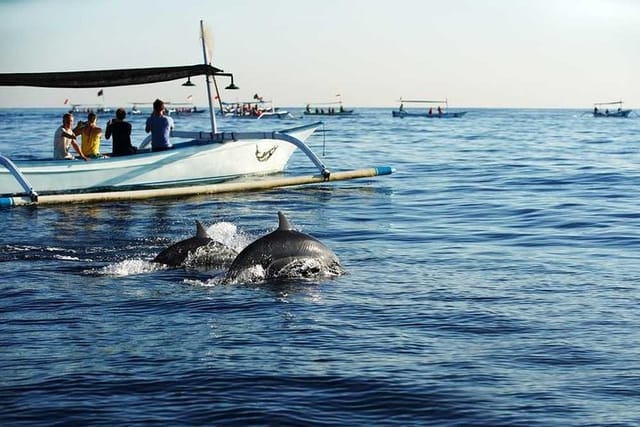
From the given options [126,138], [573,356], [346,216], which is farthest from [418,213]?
[573,356]

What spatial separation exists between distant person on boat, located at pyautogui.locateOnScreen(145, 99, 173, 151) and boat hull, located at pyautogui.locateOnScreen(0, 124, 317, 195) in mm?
303

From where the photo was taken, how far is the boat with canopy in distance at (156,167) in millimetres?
21891

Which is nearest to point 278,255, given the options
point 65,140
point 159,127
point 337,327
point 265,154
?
point 337,327

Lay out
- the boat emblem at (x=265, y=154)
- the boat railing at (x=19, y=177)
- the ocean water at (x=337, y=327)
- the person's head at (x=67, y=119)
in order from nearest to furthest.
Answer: the ocean water at (x=337, y=327) → the boat railing at (x=19, y=177) → the person's head at (x=67, y=119) → the boat emblem at (x=265, y=154)

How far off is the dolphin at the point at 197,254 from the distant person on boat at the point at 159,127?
10.7 m

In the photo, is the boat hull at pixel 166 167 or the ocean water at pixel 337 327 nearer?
the ocean water at pixel 337 327

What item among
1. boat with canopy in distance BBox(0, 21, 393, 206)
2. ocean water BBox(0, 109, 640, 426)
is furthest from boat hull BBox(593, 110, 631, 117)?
ocean water BBox(0, 109, 640, 426)

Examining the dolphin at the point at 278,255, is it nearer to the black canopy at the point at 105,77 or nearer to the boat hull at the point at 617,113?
the black canopy at the point at 105,77

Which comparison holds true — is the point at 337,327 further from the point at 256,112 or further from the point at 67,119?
the point at 256,112

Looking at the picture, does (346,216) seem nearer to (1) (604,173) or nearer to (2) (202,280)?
(2) (202,280)

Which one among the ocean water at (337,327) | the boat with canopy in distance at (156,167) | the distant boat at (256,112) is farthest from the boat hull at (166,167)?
the distant boat at (256,112)

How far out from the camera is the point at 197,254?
13.7 meters

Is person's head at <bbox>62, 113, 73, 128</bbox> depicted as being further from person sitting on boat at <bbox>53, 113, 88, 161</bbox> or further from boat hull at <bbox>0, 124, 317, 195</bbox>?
boat hull at <bbox>0, 124, 317, 195</bbox>

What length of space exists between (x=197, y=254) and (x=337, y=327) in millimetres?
4149
